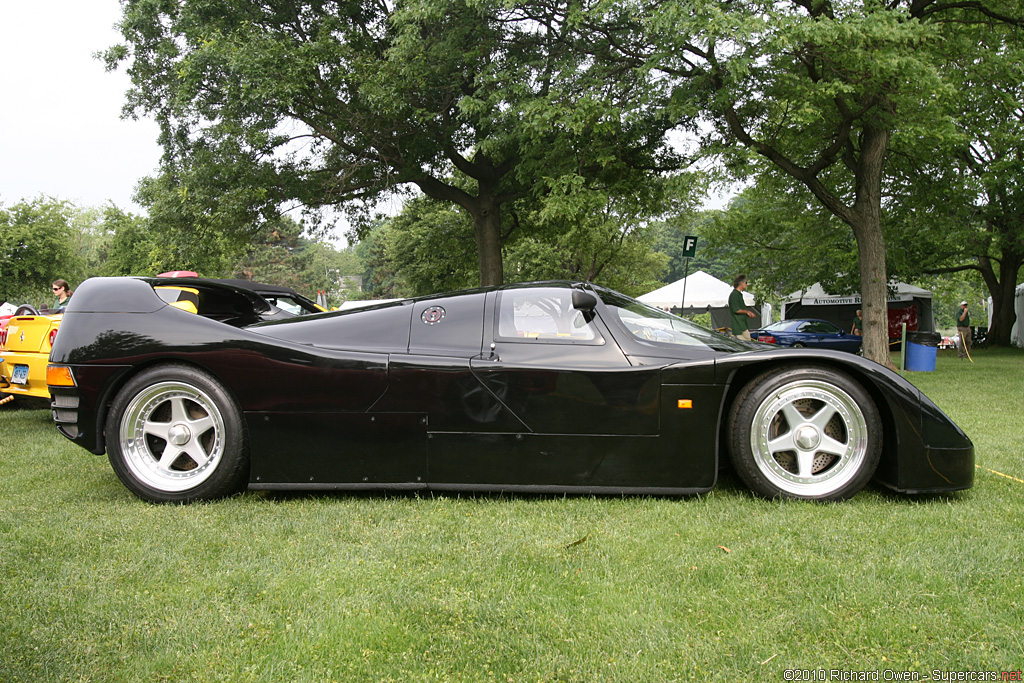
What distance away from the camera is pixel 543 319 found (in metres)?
3.74

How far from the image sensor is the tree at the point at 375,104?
12.9 meters

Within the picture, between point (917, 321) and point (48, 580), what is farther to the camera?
point (917, 321)

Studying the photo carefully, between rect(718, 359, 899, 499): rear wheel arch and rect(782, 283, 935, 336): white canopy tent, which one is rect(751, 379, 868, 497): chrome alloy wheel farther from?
rect(782, 283, 935, 336): white canopy tent

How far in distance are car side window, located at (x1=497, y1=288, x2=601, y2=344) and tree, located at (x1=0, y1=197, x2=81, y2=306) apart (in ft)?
130

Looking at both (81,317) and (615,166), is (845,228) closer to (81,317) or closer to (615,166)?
(615,166)

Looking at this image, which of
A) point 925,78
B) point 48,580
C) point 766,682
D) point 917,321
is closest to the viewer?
point 766,682

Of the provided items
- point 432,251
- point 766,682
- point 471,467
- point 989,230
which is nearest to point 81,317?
point 471,467

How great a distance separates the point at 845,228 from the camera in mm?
20422

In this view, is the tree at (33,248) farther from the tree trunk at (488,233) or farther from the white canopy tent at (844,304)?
the white canopy tent at (844,304)

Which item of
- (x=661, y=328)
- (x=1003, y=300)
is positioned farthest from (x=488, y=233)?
(x=1003, y=300)

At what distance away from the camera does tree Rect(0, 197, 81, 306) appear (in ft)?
114

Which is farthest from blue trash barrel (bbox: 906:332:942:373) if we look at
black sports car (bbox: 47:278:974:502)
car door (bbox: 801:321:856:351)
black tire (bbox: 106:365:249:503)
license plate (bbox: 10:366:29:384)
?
license plate (bbox: 10:366:29:384)

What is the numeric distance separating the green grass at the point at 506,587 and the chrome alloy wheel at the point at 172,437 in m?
0.22

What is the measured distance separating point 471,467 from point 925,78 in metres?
10.3
